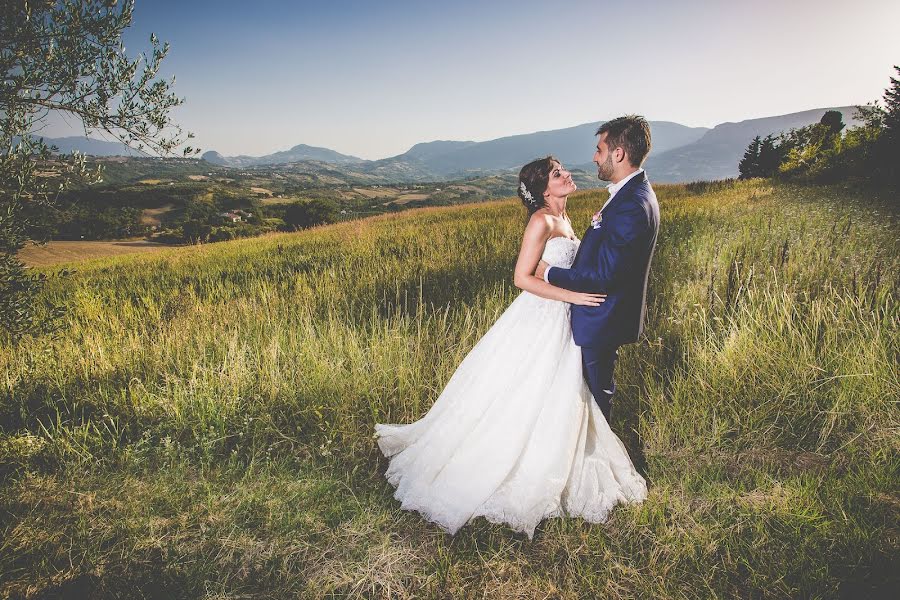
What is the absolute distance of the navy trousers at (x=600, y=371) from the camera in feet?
8.50

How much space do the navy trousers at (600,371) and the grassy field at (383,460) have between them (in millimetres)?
699

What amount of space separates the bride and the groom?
15 centimetres

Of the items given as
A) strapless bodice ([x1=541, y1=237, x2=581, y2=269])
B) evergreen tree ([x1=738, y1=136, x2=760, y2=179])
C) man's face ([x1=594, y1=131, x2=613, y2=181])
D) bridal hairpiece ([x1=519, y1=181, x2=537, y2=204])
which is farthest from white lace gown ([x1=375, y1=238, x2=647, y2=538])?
evergreen tree ([x1=738, y1=136, x2=760, y2=179])

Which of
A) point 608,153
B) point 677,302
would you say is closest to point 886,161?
point 677,302

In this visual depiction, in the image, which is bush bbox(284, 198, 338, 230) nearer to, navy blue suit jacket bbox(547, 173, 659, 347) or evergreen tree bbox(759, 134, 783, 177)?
evergreen tree bbox(759, 134, 783, 177)

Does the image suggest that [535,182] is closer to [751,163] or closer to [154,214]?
[751,163]

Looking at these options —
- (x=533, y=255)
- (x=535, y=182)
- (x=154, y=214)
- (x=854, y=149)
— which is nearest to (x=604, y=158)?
(x=535, y=182)

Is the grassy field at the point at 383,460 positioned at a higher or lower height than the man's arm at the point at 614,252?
lower

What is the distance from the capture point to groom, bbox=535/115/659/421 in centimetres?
214

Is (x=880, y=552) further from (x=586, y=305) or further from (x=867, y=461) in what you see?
(x=586, y=305)

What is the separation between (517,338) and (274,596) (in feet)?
7.09

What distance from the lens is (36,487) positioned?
273cm

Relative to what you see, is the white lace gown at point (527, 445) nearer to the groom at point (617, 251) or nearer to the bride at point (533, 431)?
the bride at point (533, 431)

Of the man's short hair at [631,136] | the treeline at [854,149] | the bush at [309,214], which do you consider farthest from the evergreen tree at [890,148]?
the bush at [309,214]
